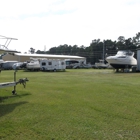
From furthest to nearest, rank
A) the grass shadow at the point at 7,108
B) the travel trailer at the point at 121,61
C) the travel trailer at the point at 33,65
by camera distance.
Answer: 1. the travel trailer at the point at 33,65
2. the travel trailer at the point at 121,61
3. the grass shadow at the point at 7,108

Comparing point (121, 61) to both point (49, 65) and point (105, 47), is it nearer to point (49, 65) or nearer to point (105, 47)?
point (49, 65)

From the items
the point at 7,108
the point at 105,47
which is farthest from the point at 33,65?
the point at 105,47

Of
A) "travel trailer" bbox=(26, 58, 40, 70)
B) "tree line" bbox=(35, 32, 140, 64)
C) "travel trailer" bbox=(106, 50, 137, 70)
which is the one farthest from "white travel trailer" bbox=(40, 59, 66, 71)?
"tree line" bbox=(35, 32, 140, 64)

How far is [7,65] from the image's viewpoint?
38.2m

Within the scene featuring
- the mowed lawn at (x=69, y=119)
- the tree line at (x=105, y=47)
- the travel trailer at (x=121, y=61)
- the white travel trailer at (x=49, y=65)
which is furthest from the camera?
the tree line at (x=105, y=47)

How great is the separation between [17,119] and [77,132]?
173 cm

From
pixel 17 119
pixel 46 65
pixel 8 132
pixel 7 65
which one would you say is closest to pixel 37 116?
pixel 17 119

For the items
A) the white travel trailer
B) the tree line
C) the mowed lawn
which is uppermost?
the tree line

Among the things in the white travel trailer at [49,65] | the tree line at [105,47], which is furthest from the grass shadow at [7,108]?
the tree line at [105,47]

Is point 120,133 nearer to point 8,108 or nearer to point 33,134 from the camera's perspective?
point 33,134

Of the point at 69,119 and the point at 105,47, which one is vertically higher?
the point at 105,47

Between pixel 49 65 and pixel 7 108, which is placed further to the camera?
pixel 49 65

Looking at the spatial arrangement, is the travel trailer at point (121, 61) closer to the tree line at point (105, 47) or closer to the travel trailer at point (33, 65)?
the travel trailer at point (33, 65)

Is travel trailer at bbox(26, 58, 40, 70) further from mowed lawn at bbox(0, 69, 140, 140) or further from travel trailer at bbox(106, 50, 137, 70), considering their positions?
mowed lawn at bbox(0, 69, 140, 140)
